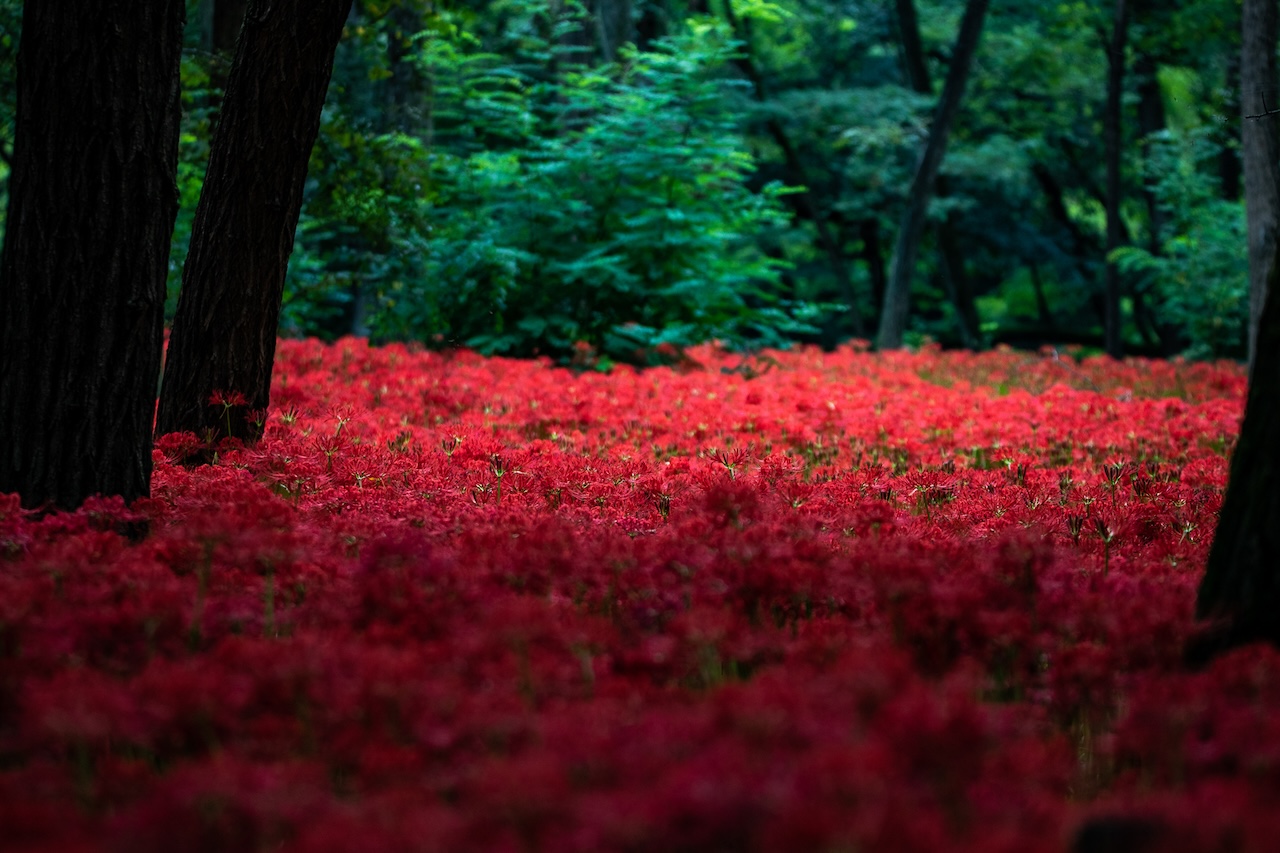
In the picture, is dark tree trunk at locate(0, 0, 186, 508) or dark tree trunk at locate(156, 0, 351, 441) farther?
dark tree trunk at locate(156, 0, 351, 441)

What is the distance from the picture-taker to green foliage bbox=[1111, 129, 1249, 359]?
1758cm

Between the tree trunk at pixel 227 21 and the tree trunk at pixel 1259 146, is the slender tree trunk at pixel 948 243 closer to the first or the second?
the tree trunk at pixel 1259 146

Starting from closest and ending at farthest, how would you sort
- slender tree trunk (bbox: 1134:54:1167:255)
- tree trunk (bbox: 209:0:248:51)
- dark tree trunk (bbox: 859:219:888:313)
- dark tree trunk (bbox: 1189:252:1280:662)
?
1. dark tree trunk (bbox: 1189:252:1280:662)
2. tree trunk (bbox: 209:0:248:51)
3. slender tree trunk (bbox: 1134:54:1167:255)
4. dark tree trunk (bbox: 859:219:888:313)

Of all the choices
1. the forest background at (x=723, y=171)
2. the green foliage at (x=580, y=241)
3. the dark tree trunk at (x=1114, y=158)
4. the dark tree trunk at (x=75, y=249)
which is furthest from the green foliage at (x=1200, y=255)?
the dark tree trunk at (x=75, y=249)

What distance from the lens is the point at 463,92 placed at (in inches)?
559

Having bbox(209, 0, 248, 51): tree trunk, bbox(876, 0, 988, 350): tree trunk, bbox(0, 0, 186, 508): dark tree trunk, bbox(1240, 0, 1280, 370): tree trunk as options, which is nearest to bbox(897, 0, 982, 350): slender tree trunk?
bbox(876, 0, 988, 350): tree trunk

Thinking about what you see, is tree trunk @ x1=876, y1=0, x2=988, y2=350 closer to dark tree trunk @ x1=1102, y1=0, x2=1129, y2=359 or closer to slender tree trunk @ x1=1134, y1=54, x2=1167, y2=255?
dark tree trunk @ x1=1102, y1=0, x2=1129, y2=359

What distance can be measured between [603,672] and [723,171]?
11.0 metres

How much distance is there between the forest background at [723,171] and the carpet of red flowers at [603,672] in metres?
5.21

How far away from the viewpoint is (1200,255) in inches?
695

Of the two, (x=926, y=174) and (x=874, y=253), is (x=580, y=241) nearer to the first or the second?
(x=926, y=174)

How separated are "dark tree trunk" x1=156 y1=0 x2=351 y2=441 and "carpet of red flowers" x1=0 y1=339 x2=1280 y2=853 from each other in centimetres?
54

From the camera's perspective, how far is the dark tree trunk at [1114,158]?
17.7 m

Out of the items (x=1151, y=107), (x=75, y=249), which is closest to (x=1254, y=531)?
(x=75, y=249)
